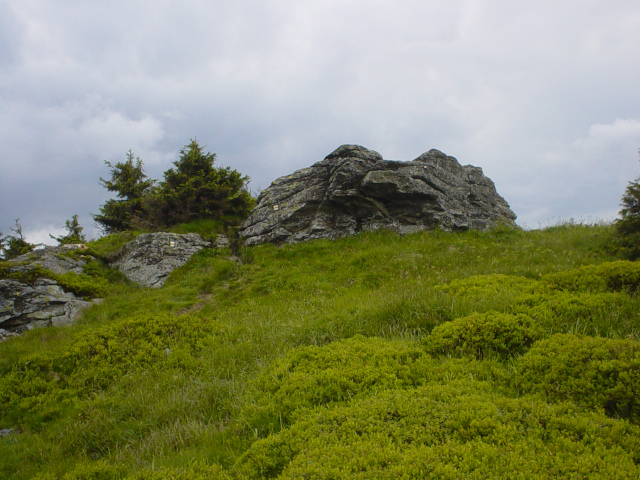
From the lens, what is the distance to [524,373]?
5098mm

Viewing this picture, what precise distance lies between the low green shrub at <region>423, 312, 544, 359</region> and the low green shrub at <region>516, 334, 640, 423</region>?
1.62ft

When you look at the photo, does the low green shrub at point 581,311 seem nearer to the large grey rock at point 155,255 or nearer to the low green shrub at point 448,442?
the low green shrub at point 448,442

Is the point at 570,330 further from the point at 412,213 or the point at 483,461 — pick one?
the point at 412,213

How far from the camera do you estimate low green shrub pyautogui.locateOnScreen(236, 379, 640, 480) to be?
337cm

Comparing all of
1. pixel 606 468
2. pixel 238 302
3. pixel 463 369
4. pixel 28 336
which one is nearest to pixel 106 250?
pixel 28 336

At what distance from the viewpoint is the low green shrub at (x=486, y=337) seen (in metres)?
5.91

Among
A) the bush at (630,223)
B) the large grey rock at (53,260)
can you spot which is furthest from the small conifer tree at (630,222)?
the large grey rock at (53,260)

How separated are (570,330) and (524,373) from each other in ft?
5.24

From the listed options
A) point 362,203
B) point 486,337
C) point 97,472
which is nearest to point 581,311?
point 486,337

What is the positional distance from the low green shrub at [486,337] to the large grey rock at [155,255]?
41.9ft

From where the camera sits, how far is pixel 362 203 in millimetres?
17812

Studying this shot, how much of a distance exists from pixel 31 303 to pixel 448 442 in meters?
14.4

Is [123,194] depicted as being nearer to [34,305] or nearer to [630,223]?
[34,305]

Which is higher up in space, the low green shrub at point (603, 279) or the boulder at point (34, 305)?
the boulder at point (34, 305)
